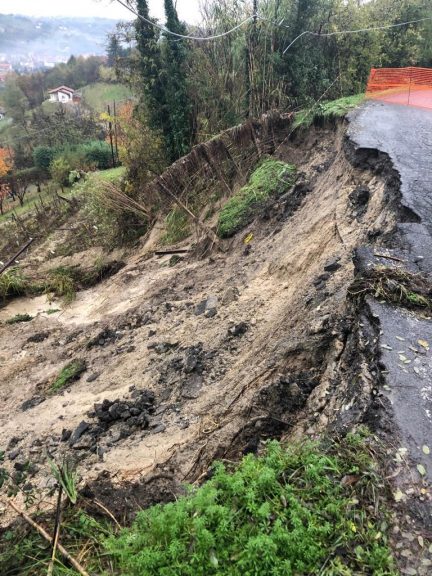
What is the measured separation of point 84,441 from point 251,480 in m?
2.83

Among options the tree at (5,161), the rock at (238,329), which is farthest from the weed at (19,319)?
the tree at (5,161)

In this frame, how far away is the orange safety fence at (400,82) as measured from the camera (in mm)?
11148

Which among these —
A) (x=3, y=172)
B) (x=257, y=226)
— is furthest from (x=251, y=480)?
(x=3, y=172)

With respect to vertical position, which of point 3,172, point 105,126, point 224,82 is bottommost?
point 3,172

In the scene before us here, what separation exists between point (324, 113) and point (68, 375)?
7163 mm

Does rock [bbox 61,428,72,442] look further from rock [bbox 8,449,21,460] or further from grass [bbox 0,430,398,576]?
grass [bbox 0,430,398,576]

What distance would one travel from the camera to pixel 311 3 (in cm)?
1198

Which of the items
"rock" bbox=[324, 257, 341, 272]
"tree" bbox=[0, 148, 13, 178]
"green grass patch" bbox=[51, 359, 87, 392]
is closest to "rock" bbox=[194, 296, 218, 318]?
"rock" bbox=[324, 257, 341, 272]

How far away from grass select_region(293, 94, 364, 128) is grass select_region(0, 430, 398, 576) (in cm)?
779

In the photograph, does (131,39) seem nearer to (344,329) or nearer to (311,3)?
(311,3)

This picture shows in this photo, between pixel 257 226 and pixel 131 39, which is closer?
pixel 257 226

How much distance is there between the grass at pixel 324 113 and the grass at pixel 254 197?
1345 millimetres

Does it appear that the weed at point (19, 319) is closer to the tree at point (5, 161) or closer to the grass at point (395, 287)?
the grass at point (395, 287)

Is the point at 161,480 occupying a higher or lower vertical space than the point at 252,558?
lower
